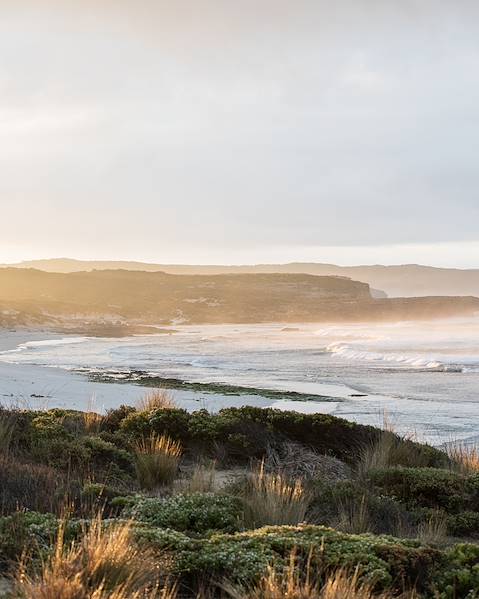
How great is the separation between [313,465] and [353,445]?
4.24ft

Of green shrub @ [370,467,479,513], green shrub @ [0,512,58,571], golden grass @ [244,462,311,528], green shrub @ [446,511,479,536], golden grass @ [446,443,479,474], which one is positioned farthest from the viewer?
golden grass @ [446,443,479,474]

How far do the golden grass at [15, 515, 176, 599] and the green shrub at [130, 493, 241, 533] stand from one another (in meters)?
1.60

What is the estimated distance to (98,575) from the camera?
3963 mm

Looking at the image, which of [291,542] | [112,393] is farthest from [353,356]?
[291,542]

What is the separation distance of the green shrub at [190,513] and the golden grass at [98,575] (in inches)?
62.9

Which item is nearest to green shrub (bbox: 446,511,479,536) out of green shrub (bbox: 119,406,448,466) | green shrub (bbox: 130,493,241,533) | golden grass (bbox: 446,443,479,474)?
golden grass (bbox: 446,443,479,474)

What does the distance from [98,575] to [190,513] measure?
7.61ft

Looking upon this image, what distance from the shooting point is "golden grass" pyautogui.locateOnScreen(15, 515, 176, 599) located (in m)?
3.59

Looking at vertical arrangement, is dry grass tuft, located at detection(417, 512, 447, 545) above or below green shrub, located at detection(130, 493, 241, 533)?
below

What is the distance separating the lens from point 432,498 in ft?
27.3

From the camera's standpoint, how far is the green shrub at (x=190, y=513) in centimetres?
604

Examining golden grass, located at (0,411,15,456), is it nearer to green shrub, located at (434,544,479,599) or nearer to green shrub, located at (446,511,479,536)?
green shrub, located at (446,511,479,536)

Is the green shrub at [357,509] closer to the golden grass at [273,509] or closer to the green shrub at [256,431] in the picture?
the golden grass at [273,509]

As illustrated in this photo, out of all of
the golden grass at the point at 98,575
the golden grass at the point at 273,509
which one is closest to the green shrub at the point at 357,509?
the golden grass at the point at 273,509
